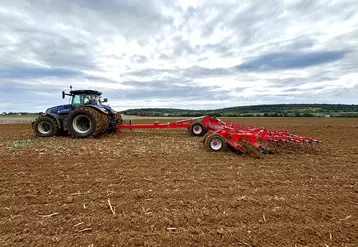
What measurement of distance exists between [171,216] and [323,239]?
175 centimetres

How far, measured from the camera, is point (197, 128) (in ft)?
34.1

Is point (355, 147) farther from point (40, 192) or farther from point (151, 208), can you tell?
point (40, 192)

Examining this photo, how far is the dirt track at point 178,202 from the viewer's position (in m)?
2.43

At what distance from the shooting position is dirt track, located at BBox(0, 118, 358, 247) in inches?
95.6

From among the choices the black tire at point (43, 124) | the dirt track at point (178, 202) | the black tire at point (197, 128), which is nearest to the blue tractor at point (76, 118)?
the black tire at point (43, 124)

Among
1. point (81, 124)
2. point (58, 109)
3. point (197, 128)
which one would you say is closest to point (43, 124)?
point (58, 109)

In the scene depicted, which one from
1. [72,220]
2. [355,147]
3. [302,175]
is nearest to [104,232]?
[72,220]

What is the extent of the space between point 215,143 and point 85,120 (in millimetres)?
6146

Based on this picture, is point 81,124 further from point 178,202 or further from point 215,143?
point 178,202

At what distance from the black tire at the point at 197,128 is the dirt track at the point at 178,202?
15.7 feet

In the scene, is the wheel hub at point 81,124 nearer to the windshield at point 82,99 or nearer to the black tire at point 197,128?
the windshield at point 82,99

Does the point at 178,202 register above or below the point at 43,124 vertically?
below

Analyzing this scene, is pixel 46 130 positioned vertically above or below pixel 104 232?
above

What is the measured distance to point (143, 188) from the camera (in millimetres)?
3695
